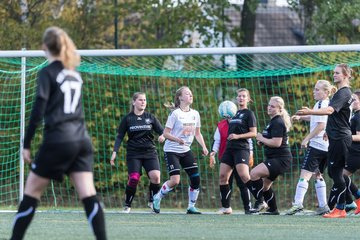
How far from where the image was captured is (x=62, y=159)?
7.50m

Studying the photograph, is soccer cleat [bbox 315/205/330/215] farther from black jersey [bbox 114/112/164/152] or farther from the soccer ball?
black jersey [bbox 114/112/164/152]

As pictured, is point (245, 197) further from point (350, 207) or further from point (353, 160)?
point (353, 160)

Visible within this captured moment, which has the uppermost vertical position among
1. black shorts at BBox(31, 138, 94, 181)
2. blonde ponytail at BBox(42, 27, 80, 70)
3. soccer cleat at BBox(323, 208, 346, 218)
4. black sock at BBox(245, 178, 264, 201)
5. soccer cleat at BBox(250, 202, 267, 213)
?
blonde ponytail at BBox(42, 27, 80, 70)

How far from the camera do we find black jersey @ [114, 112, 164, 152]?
13672 millimetres

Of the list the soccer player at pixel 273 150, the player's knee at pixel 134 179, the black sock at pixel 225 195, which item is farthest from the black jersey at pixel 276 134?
the player's knee at pixel 134 179

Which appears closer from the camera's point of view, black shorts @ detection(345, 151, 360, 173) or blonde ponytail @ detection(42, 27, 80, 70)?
blonde ponytail @ detection(42, 27, 80, 70)

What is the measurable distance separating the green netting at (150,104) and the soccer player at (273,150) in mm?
3120

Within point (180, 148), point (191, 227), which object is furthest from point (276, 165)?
point (191, 227)

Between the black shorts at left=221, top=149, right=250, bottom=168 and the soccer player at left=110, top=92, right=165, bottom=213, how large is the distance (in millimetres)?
904

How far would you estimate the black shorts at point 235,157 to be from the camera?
43.9 feet

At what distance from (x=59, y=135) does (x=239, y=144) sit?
20.2 feet

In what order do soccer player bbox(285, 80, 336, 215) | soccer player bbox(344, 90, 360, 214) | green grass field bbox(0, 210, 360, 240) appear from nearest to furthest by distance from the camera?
green grass field bbox(0, 210, 360, 240) → soccer player bbox(344, 90, 360, 214) → soccer player bbox(285, 80, 336, 215)

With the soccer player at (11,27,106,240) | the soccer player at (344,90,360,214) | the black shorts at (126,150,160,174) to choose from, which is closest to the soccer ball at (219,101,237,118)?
the black shorts at (126,150,160,174)

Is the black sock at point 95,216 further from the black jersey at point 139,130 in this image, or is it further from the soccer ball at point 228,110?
the soccer ball at point 228,110
